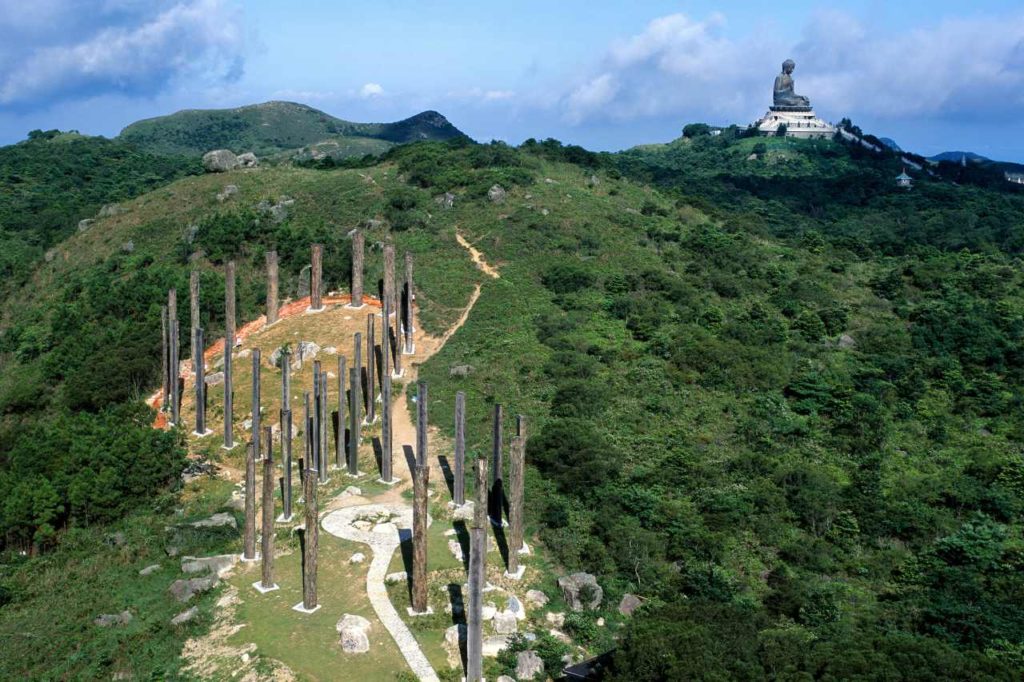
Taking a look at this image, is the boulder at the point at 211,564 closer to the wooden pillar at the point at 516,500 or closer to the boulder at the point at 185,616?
Result: the boulder at the point at 185,616

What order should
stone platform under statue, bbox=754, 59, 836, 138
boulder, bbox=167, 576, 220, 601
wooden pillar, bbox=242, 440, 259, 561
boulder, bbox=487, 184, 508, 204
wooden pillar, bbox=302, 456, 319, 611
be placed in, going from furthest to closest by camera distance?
stone platform under statue, bbox=754, 59, 836, 138 → boulder, bbox=487, 184, 508, 204 → wooden pillar, bbox=242, 440, 259, 561 → boulder, bbox=167, 576, 220, 601 → wooden pillar, bbox=302, 456, 319, 611

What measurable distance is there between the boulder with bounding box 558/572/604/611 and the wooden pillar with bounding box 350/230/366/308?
25307 millimetres

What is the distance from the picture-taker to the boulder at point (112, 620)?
23953 millimetres

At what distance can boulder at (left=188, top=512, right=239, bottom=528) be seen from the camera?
94.8 ft

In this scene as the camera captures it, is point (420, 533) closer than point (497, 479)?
Yes

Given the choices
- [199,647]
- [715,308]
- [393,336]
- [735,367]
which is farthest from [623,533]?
[715,308]

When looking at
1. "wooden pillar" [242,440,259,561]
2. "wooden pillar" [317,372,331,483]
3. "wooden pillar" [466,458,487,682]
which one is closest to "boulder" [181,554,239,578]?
"wooden pillar" [242,440,259,561]

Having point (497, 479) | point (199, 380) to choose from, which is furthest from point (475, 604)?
point (199, 380)

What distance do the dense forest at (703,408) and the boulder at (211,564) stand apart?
6.56 m

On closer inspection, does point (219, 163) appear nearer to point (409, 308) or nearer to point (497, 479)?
point (409, 308)

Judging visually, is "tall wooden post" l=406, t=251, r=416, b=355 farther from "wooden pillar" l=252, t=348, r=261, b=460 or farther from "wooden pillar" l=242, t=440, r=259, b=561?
"wooden pillar" l=242, t=440, r=259, b=561

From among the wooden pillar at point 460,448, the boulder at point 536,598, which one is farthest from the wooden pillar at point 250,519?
the boulder at point 536,598

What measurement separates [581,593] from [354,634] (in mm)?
6443

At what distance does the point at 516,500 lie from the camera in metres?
25.4
